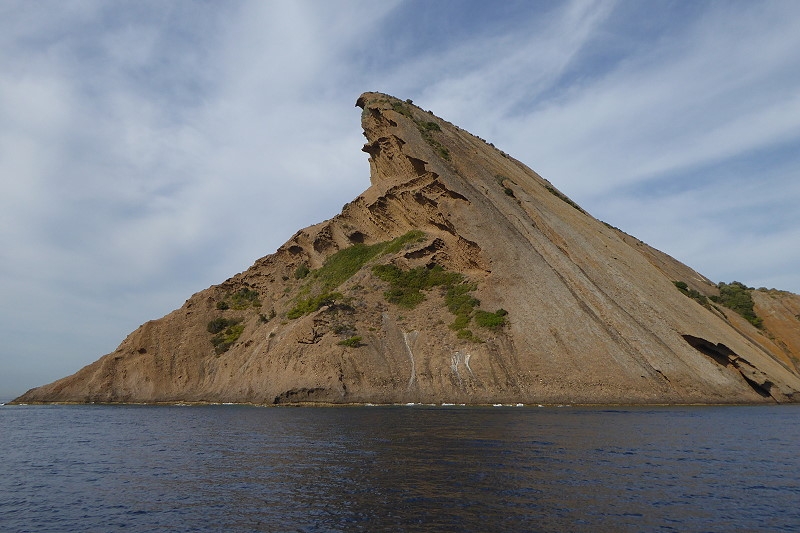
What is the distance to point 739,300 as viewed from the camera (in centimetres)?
8000

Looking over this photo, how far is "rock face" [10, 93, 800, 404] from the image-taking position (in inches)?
1940

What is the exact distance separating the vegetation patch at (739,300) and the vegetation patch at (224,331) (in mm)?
65158

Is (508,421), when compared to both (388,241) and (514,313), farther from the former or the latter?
(388,241)

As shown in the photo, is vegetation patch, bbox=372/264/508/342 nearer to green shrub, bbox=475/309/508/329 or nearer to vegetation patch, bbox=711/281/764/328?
green shrub, bbox=475/309/508/329

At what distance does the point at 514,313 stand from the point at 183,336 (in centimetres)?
3960

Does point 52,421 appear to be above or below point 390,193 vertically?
below

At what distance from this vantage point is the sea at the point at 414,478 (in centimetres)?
1329

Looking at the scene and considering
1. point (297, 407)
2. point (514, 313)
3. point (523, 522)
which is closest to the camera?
point (523, 522)

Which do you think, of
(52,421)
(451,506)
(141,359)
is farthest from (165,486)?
(141,359)

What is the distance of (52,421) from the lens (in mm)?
41219

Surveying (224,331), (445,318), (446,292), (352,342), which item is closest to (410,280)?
(446,292)

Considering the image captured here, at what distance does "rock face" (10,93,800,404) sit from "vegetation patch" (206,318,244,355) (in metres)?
0.23

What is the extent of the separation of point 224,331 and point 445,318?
29622 mm

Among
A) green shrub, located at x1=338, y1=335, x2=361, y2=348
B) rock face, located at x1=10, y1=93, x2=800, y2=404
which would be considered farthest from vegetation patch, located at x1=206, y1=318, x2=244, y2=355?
green shrub, located at x1=338, y1=335, x2=361, y2=348
